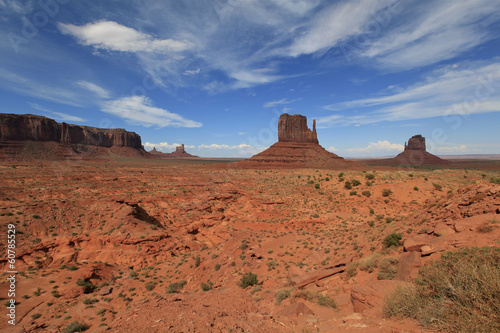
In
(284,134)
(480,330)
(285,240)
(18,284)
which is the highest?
(284,134)

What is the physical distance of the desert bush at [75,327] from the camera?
9.70 m

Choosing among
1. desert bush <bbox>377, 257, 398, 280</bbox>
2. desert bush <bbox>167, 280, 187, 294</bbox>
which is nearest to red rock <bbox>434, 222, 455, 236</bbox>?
desert bush <bbox>377, 257, 398, 280</bbox>

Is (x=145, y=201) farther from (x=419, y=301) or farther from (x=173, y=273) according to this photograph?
(x=419, y=301)

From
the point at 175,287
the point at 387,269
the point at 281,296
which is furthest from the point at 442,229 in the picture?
the point at 175,287

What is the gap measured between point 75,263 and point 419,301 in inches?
813

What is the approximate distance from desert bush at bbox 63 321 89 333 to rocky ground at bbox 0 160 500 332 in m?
0.32

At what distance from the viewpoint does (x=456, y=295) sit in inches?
183

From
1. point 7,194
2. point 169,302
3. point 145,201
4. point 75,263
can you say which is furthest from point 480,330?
point 7,194

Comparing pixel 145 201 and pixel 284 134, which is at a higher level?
pixel 284 134

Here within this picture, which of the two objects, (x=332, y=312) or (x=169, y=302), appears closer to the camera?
(x=332, y=312)

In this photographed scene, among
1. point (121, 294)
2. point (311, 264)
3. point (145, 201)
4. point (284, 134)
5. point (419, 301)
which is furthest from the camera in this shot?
point (284, 134)

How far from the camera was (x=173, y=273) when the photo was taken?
16109 mm

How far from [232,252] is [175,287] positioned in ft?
13.3

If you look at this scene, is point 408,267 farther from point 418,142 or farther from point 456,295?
point 418,142
